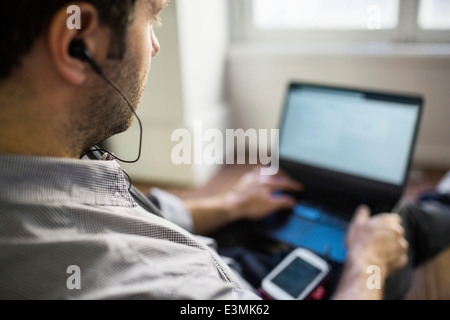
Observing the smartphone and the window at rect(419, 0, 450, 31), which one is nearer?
the smartphone

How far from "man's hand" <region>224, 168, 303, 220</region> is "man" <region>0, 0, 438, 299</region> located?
1.56 ft

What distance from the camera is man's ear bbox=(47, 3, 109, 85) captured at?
0.38m

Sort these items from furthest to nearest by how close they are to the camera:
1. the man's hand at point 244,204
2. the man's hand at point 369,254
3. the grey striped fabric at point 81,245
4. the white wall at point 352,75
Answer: the white wall at point 352,75 < the man's hand at point 244,204 < the man's hand at point 369,254 < the grey striped fabric at point 81,245

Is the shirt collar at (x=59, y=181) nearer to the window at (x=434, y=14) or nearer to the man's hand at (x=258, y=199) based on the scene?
the man's hand at (x=258, y=199)

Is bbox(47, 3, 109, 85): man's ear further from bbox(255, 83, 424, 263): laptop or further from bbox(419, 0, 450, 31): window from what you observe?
bbox(419, 0, 450, 31): window

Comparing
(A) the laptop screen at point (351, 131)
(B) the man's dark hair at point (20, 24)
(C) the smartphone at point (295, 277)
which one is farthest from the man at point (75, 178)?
(A) the laptop screen at point (351, 131)

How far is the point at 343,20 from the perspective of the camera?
1.69 m

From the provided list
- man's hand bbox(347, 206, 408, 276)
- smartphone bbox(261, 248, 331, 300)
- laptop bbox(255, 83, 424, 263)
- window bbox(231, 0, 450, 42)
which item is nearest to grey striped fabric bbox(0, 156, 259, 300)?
smartphone bbox(261, 248, 331, 300)

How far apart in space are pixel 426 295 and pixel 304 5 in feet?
4.12

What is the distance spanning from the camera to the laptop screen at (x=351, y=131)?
988 millimetres

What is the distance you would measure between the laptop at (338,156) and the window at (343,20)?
1.84 ft

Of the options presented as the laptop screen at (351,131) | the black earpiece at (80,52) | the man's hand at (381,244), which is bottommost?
the man's hand at (381,244)

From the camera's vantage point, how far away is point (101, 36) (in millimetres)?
418
